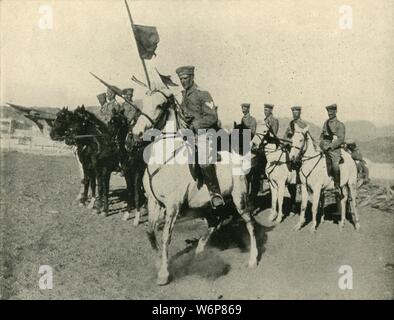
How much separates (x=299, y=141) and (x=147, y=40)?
11.6 ft

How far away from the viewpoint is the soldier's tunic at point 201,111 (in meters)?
7.64

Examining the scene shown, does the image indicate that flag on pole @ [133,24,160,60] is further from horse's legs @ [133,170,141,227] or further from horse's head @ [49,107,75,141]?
horse's legs @ [133,170,141,227]

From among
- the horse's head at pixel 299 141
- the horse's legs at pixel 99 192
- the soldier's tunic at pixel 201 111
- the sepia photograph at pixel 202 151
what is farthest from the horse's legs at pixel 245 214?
the horse's legs at pixel 99 192

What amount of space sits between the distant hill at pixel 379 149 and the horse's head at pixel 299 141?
45.2 inches

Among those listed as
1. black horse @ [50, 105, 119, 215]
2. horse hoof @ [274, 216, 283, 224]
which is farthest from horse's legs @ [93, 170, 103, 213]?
horse hoof @ [274, 216, 283, 224]

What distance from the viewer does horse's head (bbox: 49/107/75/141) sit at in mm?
9578

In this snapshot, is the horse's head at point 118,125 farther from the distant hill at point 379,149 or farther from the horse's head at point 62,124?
the distant hill at point 379,149

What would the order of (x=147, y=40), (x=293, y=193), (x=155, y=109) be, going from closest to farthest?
(x=155, y=109) → (x=147, y=40) → (x=293, y=193)

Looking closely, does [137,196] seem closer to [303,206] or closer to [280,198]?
[280,198]

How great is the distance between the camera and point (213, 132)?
784 centimetres

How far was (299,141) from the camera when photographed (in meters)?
9.51

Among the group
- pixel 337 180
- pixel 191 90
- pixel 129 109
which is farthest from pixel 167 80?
pixel 337 180

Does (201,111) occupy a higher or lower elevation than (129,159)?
higher

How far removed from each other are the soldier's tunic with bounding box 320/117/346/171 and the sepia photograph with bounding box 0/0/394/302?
29mm
